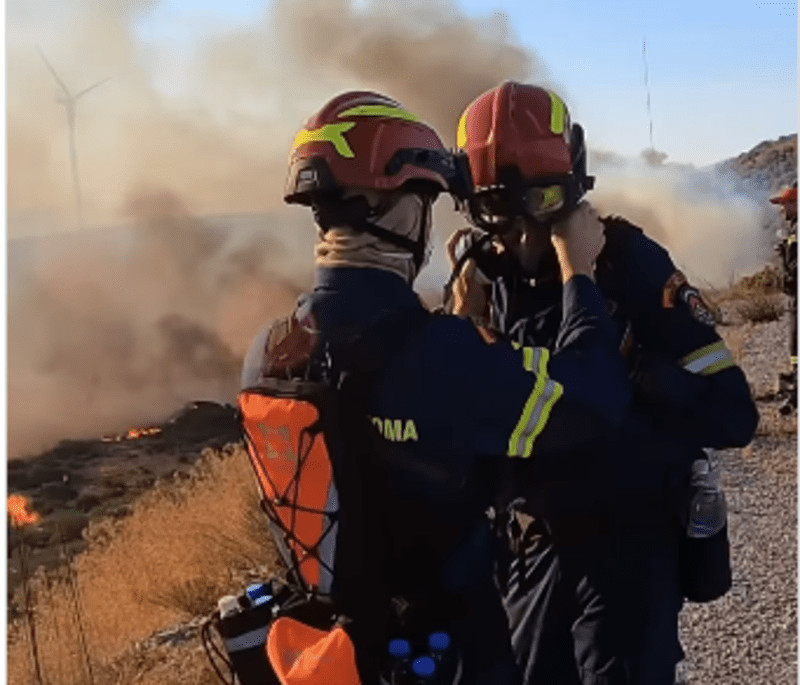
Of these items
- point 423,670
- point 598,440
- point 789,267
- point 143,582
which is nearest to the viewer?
point 423,670

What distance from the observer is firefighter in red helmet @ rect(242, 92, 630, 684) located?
1.05 meters

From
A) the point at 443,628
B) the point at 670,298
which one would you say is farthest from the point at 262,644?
the point at 670,298

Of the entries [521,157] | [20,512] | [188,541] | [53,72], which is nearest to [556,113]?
[521,157]

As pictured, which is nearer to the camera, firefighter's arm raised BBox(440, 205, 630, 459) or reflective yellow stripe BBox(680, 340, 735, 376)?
firefighter's arm raised BBox(440, 205, 630, 459)

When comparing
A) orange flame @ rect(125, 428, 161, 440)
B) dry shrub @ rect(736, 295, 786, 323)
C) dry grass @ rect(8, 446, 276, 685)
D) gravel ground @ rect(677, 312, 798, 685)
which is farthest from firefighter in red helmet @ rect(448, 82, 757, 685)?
dry shrub @ rect(736, 295, 786, 323)

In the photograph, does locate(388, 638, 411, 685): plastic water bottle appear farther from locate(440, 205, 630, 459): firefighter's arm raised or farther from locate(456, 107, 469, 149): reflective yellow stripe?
locate(456, 107, 469, 149): reflective yellow stripe

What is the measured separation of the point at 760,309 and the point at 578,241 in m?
3.65

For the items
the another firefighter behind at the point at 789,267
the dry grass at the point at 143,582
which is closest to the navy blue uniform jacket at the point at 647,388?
the another firefighter behind at the point at 789,267

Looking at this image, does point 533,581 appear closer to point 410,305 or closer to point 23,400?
Answer: point 410,305

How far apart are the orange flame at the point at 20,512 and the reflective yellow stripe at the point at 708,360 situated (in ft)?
6.48

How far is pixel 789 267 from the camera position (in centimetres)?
330

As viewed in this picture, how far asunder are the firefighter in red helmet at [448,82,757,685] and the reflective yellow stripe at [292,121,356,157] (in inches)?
11.1

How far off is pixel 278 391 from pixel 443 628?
0.35 m

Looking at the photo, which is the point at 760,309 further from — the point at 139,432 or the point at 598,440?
the point at 598,440
